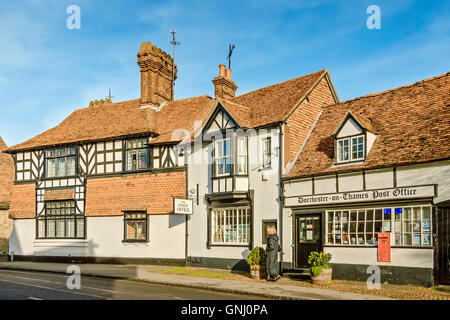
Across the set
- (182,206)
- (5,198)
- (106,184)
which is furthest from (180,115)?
(5,198)

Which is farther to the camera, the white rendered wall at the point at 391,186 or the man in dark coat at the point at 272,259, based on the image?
the man in dark coat at the point at 272,259

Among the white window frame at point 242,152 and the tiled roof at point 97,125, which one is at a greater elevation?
the tiled roof at point 97,125

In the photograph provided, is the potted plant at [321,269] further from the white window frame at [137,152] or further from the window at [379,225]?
the white window frame at [137,152]

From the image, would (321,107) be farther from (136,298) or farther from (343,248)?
(136,298)

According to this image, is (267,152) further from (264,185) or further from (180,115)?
(180,115)

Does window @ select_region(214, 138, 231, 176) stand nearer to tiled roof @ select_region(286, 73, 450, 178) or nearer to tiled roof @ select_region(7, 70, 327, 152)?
tiled roof @ select_region(7, 70, 327, 152)

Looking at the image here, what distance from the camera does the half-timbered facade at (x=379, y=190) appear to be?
613 inches

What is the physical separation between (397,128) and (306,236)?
551 cm

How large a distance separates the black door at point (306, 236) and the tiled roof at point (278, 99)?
4.41 metres

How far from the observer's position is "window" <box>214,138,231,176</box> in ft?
72.1

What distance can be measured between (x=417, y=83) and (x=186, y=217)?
12502mm

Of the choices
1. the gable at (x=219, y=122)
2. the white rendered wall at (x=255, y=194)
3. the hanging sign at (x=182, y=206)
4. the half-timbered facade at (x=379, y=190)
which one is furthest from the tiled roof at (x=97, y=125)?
the half-timbered facade at (x=379, y=190)

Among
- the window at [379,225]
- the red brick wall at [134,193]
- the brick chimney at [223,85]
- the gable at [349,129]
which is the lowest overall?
the window at [379,225]

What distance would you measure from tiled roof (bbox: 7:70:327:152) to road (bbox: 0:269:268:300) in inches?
337
